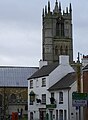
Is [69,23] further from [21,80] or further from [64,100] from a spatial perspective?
[64,100]

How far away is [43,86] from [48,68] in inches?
153

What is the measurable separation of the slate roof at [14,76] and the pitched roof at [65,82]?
49403 millimetres

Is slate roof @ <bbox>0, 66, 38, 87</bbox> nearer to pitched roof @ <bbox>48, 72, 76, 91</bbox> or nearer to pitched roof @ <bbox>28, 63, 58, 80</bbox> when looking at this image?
pitched roof @ <bbox>28, 63, 58, 80</bbox>

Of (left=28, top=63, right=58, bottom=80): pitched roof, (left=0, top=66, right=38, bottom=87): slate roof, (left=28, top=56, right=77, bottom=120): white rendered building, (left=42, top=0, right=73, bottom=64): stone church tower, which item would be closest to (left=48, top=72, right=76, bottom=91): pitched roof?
(left=28, top=56, right=77, bottom=120): white rendered building

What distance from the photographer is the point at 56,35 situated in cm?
14675

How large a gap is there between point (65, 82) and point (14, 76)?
54.6m

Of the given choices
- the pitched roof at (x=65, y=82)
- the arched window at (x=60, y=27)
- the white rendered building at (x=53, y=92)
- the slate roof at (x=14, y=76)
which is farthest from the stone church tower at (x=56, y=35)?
the pitched roof at (x=65, y=82)

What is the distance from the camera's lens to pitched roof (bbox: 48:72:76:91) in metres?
59.7

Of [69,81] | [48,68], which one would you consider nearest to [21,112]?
[48,68]

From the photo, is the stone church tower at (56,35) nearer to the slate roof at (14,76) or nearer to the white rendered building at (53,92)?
the slate roof at (14,76)

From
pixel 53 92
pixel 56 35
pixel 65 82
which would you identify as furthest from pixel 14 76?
pixel 65 82

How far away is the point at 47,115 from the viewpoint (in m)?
64.6

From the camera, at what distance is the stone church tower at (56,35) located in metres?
144

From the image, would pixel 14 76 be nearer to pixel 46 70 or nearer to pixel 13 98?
pixel 13 98
